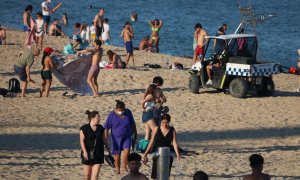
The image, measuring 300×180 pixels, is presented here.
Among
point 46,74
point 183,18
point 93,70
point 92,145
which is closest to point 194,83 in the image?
point 93,70

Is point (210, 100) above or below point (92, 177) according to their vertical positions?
above

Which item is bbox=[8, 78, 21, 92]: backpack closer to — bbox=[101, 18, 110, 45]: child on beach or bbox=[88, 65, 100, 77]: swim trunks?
bbox=[88, 65, 100, 77]: swim trunks

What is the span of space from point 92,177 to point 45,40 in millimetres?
20008

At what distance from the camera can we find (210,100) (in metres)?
23.1

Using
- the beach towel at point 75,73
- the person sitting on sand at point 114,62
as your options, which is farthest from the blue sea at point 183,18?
the beach towel at point 75,73

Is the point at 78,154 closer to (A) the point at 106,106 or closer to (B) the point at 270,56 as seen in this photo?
(A) the point at 106,106

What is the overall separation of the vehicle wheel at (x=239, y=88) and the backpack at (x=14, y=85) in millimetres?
5243

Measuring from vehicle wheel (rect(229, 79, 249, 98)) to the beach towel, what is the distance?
3.55m

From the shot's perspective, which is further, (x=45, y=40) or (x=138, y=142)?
(x=45, y=40)

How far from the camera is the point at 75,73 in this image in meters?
23.3

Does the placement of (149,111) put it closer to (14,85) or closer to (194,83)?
(14,85)

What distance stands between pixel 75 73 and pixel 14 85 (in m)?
1.55

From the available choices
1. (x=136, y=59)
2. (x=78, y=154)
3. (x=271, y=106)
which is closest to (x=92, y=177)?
(x=78, y=154)

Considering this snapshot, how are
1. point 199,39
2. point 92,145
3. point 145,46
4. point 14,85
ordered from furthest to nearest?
point 145,46 → point 199,39 → point 14,85 → point 92,145
